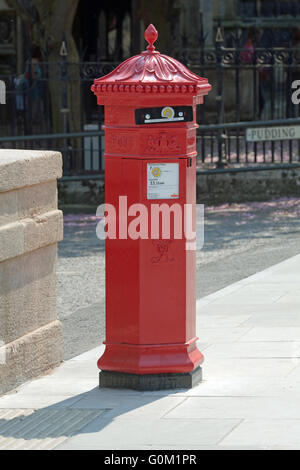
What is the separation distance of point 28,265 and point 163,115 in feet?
4.69

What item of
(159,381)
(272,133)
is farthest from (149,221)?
(272,133)

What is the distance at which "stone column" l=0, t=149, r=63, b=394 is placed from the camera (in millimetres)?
6965

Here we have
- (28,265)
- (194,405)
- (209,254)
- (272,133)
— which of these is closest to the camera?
(194,405)

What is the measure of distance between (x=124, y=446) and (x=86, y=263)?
6890 mm

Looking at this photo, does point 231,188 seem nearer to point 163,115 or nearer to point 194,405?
point 163,115

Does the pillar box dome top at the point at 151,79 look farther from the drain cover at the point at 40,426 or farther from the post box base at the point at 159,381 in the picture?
the drain cover at the point at 40,426

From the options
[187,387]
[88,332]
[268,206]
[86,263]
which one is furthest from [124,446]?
[268,206]

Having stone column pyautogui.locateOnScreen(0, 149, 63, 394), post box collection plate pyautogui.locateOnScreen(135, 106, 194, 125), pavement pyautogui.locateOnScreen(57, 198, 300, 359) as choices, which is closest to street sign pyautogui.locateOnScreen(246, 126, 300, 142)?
pavement pyautogui.locateOnScreen(57, 198, 300, 359)

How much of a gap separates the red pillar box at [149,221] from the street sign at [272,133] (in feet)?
35.1

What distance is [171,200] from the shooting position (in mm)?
6777

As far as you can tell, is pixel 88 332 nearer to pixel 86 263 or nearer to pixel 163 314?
pixel 163 314

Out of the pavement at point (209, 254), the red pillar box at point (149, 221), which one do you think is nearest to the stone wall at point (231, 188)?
the pavement at point (209, 254)

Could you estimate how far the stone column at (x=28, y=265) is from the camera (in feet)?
22.9

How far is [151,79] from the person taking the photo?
22.0ft
